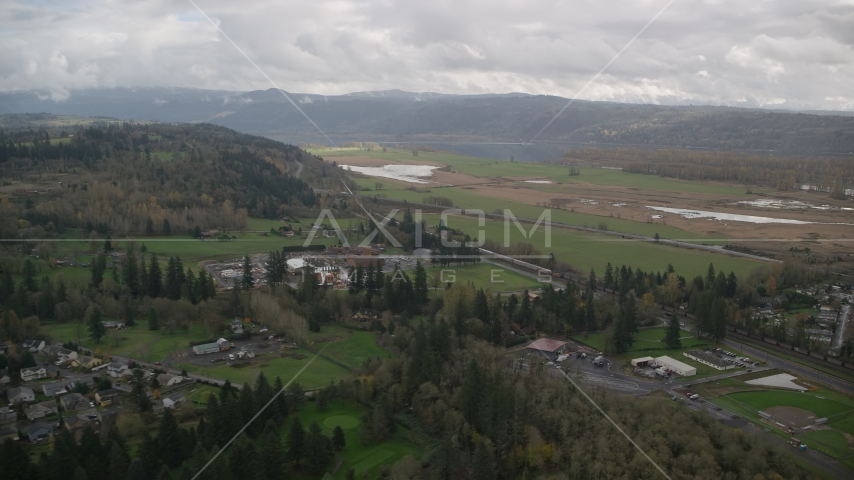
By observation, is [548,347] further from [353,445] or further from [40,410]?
[40,410]

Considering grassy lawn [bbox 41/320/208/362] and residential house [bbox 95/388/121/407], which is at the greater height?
grassy lawn [bbox 41/320/208/362]

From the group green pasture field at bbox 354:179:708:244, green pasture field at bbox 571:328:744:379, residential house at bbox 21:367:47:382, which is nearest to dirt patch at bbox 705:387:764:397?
green pasture field at bbox 571:328:744:379

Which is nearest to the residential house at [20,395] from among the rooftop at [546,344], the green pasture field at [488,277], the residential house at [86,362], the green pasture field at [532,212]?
the residential house at [86,362]

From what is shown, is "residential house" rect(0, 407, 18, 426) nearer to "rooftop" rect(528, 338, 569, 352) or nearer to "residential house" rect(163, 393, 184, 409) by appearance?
"residential house" rect(163, 393, 184, 409)

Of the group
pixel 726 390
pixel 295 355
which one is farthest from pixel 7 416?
pixel 726 390

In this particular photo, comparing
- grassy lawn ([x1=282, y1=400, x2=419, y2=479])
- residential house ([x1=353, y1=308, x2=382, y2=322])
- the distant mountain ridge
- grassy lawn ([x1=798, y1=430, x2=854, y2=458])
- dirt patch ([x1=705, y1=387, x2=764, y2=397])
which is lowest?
grassy lawn ([x1=282, y1=400, x2=419, y2=479])

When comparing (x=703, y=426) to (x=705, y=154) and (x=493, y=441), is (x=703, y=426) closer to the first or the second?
(x=493, y=441)

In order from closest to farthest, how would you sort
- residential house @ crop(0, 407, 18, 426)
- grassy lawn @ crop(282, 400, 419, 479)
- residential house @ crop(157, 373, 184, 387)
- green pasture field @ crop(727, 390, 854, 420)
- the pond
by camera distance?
grassy lawn @ crop(282, 400, 419, 479), residential house @ crop(0, 407, 18, 426), green pasture field @ crop(727, 390, 854, 420), residential house @ crop(157, 373, 184, 387), the pond
